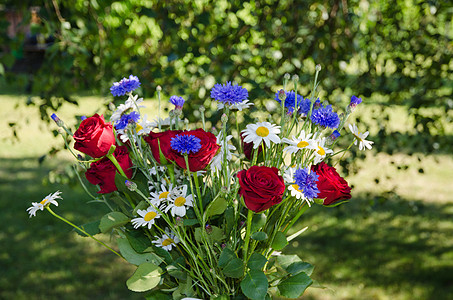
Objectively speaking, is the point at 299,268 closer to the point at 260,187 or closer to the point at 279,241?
the point at 279,241

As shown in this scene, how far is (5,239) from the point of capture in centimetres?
391

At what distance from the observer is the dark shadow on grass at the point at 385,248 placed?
3172 millimetres

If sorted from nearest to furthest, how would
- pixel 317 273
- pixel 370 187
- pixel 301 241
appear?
pixel 317 273, pixel 301 241, pixel 370 187

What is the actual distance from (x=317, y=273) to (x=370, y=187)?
227 centimetres

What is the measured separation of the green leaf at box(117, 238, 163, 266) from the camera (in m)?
0.87

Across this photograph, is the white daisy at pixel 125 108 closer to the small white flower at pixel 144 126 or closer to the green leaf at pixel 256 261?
the small white flower at pixel 144 126

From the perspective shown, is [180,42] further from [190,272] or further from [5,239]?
[5,239]

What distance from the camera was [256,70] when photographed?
239 cm

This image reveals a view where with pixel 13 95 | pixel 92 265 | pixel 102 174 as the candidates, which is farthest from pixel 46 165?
pixel 13 95

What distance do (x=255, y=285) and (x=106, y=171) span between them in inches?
14.0

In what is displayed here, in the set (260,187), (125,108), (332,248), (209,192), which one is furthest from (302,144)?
(332,248)

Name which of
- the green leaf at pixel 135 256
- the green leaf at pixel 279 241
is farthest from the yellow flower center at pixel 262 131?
the green leaf at pixel 135 256

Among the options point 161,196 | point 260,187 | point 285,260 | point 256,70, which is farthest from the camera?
point 256,70

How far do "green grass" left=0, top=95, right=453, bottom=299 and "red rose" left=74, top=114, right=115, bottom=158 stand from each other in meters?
1.54
